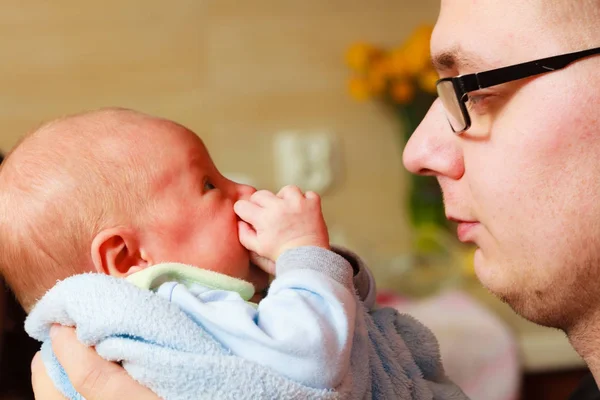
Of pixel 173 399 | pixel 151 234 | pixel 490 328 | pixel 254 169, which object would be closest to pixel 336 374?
pixel 173 399

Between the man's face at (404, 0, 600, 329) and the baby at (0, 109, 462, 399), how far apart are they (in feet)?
0.66

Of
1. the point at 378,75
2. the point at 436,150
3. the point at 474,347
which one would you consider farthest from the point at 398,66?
the point at 436,150

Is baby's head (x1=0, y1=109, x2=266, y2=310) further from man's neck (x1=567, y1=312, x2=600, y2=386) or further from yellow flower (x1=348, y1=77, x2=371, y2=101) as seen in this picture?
yellow flower (x1=348, y1=77, x2=371, y2=101)

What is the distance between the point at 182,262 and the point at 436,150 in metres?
0.45

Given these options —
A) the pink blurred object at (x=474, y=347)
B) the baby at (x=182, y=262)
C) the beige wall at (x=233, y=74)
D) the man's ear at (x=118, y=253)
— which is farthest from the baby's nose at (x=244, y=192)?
the beige wall at (x=233, y=74)

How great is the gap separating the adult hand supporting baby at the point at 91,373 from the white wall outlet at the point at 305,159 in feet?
5.28

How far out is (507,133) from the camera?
1.06 m

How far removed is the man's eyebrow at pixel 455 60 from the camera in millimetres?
1072

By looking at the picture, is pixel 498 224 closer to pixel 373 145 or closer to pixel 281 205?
pixel 281 205

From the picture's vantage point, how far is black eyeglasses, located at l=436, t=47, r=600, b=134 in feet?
3.27

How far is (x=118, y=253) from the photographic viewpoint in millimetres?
1059

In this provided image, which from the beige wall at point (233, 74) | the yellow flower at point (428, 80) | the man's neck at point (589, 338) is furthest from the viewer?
the yellow flower at point (428, 80)

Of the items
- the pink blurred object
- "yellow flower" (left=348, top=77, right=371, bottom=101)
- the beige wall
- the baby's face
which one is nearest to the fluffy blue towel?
the baby's face

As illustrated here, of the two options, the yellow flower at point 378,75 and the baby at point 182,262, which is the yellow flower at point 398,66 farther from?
the baby at point 182,262
